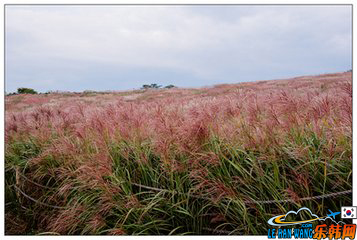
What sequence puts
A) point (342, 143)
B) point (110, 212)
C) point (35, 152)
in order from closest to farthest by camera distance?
A: 1. point (342, 143)
2. point (110, 212)
3. point (35, 152)

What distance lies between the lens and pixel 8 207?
4043mm

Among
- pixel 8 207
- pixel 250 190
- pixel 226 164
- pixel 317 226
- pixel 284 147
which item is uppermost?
pixel 284 147

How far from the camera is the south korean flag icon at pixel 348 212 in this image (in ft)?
7.20

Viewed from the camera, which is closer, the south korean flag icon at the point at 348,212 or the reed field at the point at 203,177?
the south korean flag icon at the point at 348,212

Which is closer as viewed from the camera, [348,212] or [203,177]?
[348,212]

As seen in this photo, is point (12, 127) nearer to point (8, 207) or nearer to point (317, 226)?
point (8, 207)

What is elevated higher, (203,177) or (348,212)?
(203,177)

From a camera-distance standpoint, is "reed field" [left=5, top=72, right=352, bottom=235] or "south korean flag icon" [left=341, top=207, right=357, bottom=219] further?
"reed field" [left=5, top=72, right=352, bottom=235]

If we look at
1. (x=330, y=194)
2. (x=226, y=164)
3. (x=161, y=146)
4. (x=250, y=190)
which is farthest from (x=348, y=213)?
(x=161, y=146)

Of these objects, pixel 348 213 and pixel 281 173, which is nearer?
pixel 348 213

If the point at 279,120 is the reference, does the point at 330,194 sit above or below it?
below

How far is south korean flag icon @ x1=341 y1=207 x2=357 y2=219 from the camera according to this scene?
7.20ft

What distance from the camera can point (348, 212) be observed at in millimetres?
2205

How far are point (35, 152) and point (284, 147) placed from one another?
4.25 metres
